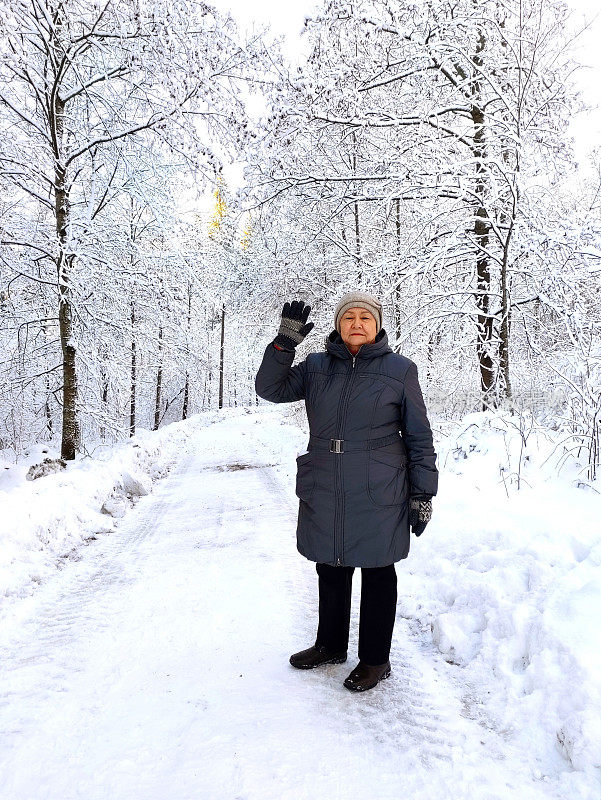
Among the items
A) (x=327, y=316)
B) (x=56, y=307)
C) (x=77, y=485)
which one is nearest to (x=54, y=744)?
(x=77, y=485)

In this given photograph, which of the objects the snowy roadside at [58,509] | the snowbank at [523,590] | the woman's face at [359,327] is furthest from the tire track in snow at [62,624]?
the woman's face at [359,327]

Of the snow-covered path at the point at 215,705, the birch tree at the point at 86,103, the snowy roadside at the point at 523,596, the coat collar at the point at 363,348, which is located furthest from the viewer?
the birch tree at the point at 86,103

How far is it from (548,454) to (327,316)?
9443mm

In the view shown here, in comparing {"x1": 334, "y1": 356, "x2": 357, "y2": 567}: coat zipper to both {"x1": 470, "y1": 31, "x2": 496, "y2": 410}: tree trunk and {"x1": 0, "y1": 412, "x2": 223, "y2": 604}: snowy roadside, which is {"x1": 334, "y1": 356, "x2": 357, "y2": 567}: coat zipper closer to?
{"x1": 0, "y1": 412, "x2": 223, "y2": 604}: snowy roadside

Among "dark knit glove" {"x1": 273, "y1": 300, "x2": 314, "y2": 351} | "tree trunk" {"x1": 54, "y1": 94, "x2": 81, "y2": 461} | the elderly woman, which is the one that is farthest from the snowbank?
"tree trunk" {"x1": 54, "y1": 94, "x2": 81, "y2": 461}

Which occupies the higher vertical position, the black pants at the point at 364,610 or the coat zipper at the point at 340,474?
the coat zipper at the point at 340,474

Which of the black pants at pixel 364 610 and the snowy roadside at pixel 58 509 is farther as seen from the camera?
the snowy roadside at pixel 58 509

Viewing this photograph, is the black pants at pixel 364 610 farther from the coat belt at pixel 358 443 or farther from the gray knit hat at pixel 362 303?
the gray knit hat at pixel 362 303

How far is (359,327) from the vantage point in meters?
2.80

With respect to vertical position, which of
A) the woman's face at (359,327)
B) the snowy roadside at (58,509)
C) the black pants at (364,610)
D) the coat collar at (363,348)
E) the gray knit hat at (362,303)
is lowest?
the snowy roadside at (58,509)

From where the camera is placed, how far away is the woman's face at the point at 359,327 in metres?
2.80

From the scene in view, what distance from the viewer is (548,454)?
4727 millimetres

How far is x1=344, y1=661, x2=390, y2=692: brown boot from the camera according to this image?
2633 mm

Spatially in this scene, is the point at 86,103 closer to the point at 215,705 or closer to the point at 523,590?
the point at 215,705
